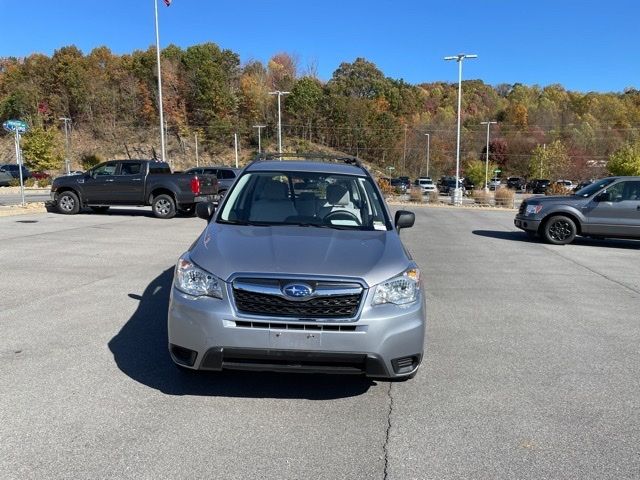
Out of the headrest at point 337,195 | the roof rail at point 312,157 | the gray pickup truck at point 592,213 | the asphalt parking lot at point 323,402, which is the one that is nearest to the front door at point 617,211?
the gray pickup truck at point 592,213

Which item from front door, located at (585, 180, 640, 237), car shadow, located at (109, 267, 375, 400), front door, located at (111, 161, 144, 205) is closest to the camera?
car shadow, located at (109, 267, 375, 400)

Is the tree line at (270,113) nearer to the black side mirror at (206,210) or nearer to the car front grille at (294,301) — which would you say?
the black side mirror at (206,210)

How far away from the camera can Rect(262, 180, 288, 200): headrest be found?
5194 mm

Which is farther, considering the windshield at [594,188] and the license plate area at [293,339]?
the windshield at [594,188]

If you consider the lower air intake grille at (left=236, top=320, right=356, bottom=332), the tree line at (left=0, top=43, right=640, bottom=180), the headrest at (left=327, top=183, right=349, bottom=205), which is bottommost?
the lower air intake grille at (left=236, top=320, right=356, bottom=332)

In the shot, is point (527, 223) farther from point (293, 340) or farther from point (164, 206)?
point (293, 340)

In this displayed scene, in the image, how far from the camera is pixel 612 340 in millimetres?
5602

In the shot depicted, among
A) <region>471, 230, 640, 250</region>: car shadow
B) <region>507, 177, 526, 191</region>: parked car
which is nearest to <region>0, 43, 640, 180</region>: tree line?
<region>507, 177, 526, 191</region>: parked car

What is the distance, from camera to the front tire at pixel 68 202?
17.6 metres

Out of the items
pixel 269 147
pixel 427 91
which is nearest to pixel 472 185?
pixel 269 147

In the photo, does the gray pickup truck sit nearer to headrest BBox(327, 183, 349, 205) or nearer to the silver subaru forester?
headrest BBox(327, 183, 349, 205)

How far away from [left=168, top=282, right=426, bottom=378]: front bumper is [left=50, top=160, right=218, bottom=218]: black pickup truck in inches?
559

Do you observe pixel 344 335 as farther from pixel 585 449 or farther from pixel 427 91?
pixel 427 91

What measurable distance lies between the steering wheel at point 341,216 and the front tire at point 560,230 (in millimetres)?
10029
